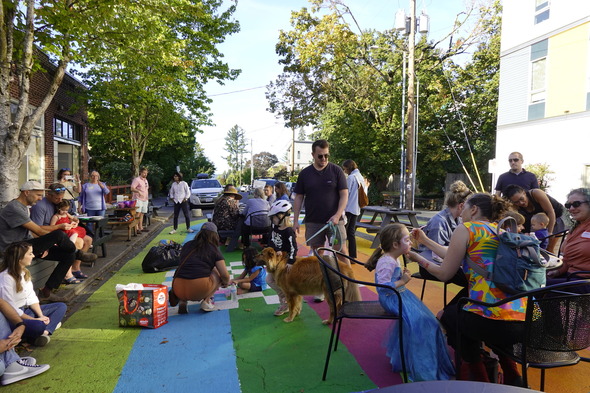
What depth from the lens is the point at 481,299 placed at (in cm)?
262

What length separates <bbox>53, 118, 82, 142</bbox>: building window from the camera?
49.5 ft

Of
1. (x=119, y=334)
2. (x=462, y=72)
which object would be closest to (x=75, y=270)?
(x=119, y=334)

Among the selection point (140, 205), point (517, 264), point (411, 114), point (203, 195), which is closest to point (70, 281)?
point (140, 205)

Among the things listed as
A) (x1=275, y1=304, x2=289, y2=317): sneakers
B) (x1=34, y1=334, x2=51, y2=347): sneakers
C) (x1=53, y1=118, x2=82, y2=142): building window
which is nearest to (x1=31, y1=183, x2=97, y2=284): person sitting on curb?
(x1=34, y1=334, x2=51, y2=347): sneakers

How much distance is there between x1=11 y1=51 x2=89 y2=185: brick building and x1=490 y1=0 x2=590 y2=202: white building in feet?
53.8

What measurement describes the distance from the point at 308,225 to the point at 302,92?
21.1 m

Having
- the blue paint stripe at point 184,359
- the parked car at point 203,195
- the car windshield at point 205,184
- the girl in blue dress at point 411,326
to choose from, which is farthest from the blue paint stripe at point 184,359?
the car windshield at point 205,184

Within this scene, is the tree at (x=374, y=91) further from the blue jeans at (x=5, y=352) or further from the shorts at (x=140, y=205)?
the blue jeans at (x=5, y=352)

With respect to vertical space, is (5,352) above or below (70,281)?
above

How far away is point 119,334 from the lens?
4.22 metres

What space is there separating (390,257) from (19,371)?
317cm

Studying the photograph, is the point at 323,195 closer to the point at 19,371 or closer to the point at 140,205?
the point at 19,371

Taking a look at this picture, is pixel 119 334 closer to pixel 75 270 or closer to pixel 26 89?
pixel 75 270

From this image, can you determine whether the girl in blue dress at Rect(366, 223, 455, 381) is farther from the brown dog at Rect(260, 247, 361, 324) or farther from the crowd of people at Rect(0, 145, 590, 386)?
the brown dog at Rect(260, 247, 361, 324)
